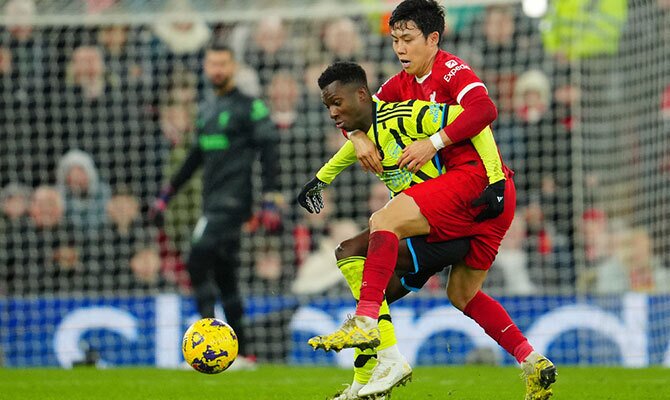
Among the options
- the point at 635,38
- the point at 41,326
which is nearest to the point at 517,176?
the point at 635,38

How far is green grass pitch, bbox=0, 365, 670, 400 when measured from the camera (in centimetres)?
724

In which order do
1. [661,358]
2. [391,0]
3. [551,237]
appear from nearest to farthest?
1. [661,358]
2. [551,237]
3. [391,0]

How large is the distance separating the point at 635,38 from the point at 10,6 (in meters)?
6.28

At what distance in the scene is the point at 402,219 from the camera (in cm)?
575

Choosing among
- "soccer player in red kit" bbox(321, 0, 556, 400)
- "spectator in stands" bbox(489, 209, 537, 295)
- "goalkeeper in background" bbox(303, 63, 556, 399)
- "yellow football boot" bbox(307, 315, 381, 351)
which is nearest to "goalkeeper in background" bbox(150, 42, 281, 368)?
"spectator in stands" bbox(489, 209, 537, 295)

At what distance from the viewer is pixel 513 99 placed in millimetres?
12148

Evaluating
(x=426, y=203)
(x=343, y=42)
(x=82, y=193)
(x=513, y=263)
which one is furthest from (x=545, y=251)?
(x=426, y=203)

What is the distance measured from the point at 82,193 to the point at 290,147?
2.16 meters

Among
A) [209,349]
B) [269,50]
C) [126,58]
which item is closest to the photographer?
[209,349]

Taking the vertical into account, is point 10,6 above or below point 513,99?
above

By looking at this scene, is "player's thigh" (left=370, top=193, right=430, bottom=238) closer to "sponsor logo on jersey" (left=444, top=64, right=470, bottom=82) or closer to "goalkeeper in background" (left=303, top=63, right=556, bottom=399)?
"goalkeeper in background" (left=303, top=63, right=556, bottom=399)

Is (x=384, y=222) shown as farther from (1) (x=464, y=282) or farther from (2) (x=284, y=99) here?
(2) (x=284, y=99)

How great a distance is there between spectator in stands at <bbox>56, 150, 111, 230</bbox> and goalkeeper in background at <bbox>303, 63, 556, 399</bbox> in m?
6.03

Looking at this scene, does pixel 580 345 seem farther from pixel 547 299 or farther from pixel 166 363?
pixel 166 363
